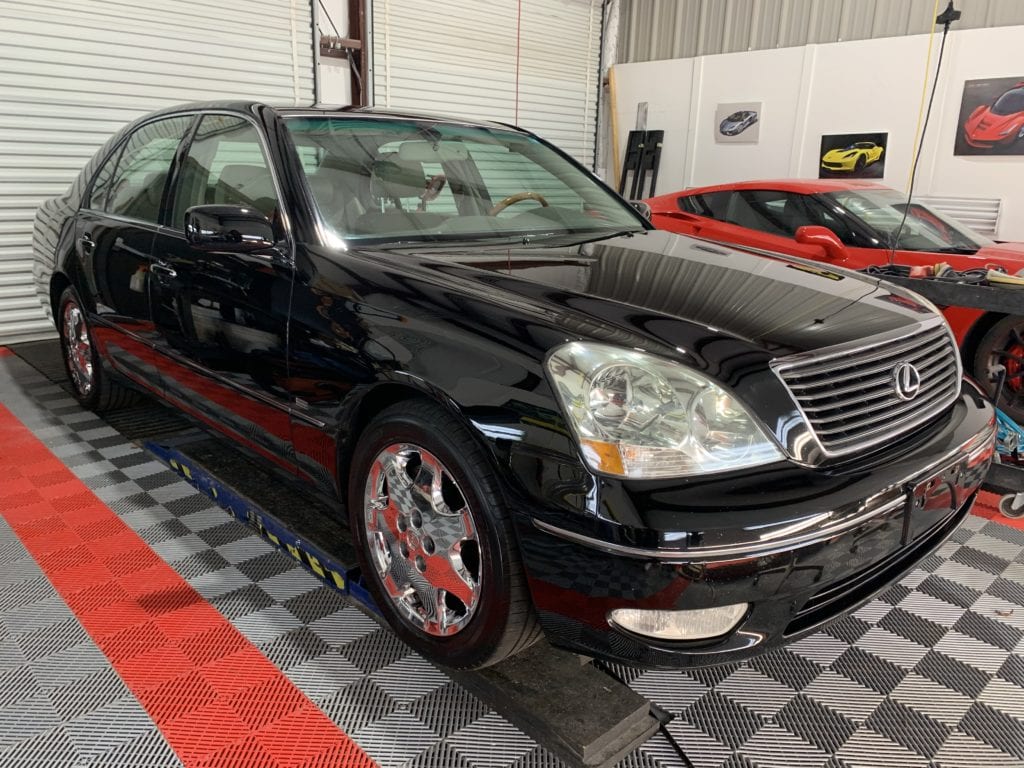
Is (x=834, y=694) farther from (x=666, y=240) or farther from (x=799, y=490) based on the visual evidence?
(x=666, y=240)

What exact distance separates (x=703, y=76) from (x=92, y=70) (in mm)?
5939

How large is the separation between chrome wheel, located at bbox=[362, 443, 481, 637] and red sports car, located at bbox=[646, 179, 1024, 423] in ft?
8.33

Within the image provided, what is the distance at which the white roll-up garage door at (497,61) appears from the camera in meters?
7.04

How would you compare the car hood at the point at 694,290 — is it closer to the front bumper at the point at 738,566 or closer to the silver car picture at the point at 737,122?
the front bumper at the point at 738,566

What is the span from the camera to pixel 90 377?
133 inches

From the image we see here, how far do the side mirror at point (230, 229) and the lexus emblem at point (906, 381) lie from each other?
152cm

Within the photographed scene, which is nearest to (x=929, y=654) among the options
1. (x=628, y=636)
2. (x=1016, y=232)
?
(x=628, y=636)

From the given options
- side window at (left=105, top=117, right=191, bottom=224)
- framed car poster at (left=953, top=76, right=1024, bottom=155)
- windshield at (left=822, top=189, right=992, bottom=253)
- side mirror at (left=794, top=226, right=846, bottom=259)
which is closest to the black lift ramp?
side window at (left=105, top=117, right=191, bottom=224)

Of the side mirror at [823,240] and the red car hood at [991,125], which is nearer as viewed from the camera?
the side mirror at [823,240]

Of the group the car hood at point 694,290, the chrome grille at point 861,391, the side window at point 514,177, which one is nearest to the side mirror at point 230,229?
the car hood at point 694,290

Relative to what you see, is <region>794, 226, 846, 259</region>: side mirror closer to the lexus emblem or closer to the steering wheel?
the steering wheel

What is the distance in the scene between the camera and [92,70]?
539cm

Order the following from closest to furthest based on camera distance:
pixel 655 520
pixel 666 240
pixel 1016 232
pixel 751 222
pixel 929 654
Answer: pixel 655 520 → pixel 929 654 → pixel 666 240 → pixel 751 222 → pixel 1016 232

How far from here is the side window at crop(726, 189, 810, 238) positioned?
4719 mm
